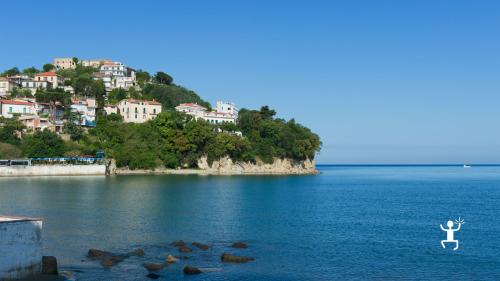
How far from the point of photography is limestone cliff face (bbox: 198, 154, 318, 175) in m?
118

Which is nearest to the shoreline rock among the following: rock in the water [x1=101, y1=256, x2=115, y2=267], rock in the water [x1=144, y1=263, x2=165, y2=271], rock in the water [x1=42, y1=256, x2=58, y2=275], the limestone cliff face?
the limestone cliff face

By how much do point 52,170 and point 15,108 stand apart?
71.8 ft

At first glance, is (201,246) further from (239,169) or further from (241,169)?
(241,169)

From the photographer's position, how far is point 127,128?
4417 inches

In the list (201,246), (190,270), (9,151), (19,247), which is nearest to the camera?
(19,247)

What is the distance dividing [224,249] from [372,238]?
11063 millimetres

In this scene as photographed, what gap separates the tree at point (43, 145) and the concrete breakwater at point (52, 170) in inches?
137

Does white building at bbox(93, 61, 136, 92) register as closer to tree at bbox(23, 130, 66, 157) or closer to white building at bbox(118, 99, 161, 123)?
white building at bbox(118, 99, 161, 123)

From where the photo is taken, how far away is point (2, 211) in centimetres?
4566

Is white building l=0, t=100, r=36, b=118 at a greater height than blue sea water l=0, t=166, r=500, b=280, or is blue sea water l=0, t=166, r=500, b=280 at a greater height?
white building l=0, t=100, r=36, b=118

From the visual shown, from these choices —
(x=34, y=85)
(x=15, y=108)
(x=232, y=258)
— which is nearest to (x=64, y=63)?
(x=34, y=85)

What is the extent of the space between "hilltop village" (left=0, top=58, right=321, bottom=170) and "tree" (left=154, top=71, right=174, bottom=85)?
17.6 meters

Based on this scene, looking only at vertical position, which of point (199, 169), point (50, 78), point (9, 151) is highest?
point (50, 78)

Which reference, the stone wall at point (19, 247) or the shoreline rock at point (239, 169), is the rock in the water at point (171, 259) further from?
the shoreline rock at point (239, 169)
